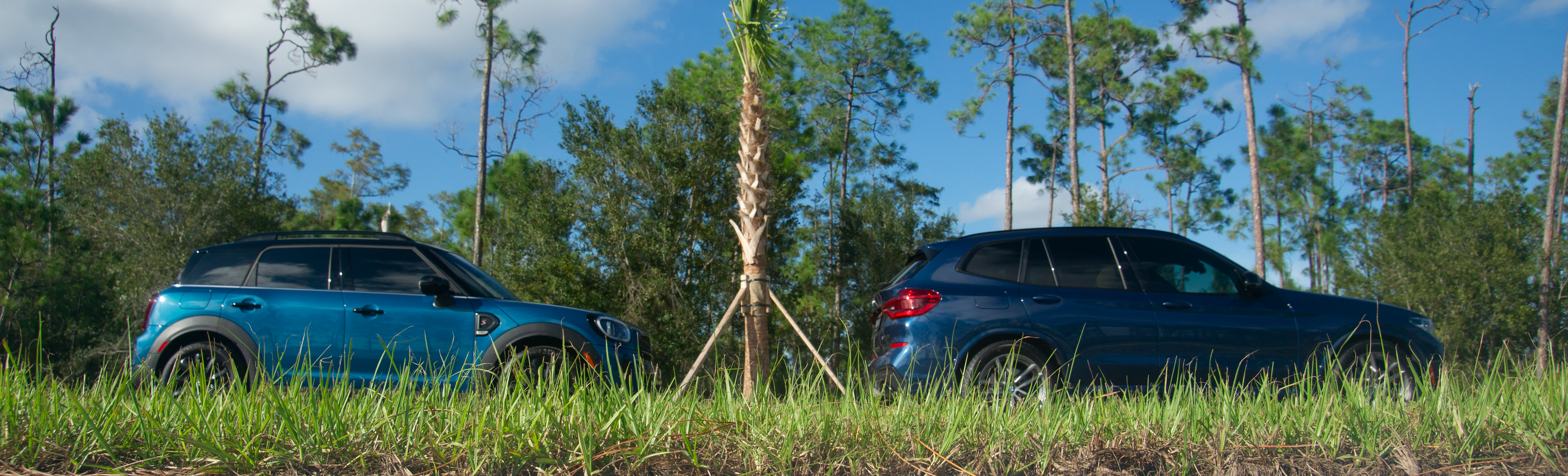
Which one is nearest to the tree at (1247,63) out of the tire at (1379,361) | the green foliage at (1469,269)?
the green foliage at (1469,269)

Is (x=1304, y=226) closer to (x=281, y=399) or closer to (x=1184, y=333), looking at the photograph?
(x=1184, y=333)

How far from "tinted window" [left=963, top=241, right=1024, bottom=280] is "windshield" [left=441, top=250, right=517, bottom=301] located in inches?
137

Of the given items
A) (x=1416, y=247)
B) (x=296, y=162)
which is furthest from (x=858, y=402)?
(x=296, y=162)

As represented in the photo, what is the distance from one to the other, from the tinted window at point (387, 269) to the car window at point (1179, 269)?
542 cm

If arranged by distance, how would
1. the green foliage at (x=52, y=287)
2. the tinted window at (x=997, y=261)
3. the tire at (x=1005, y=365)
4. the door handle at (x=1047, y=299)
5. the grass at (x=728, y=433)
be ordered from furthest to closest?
the green foliage at (x=52, y=287)
the tinted window at (x=997, y=261)
the door handle at (x=1047, y=299)
the tire at (x=1005, y=365)
the grass at (x=728, y=433)

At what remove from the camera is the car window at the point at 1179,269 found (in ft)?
18.2

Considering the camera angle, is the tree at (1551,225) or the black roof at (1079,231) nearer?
the black roof at (1079,231)

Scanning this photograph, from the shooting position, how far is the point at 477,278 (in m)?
6.23

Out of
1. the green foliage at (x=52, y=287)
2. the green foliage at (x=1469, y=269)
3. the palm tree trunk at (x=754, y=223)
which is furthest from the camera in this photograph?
the green foliage at (x=1469, y=269)

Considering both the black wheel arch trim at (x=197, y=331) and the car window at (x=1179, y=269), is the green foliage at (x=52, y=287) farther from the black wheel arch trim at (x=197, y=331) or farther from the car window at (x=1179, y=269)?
the car window at (x=1179, y=269)

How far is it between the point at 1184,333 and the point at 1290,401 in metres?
1.94

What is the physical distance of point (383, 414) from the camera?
108 inches

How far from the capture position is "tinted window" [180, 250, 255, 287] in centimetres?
577

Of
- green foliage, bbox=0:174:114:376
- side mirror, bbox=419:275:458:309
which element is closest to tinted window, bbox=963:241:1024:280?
side mirror, bbox=419:275:458:309
